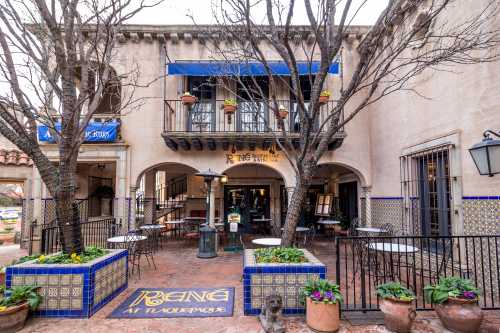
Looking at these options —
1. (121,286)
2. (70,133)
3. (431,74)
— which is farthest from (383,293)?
(70,133)

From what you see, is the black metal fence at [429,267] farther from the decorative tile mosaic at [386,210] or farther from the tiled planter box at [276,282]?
the decorative tile mosaic at [386,210]

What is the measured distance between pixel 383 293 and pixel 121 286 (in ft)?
14.8

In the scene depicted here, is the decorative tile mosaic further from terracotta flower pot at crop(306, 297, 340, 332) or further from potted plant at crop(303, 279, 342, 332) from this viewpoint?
Answer: terracotta flower pot at crop(306, 297, 340, 332)

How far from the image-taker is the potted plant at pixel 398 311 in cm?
358

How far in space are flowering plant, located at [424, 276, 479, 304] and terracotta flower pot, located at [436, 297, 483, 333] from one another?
61 millimetres

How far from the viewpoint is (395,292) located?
3812mm

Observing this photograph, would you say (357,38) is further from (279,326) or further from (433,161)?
(279,326)

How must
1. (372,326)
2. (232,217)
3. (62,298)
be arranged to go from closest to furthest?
(372,326) → (62,298) → (232,217)

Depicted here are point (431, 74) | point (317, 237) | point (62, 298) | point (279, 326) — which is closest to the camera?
point (279, 326)

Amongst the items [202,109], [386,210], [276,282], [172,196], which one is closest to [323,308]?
[276,282]

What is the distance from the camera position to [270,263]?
4.27m

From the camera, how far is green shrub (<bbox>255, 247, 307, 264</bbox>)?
4.36 meters

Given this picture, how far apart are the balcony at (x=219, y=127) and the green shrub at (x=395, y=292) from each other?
5.26 meters

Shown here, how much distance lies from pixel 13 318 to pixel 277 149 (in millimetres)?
7397
